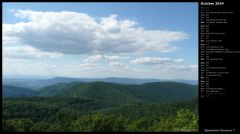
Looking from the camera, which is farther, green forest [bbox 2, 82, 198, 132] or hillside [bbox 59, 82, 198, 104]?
hillside [bbox 59, 82, 198, 104]

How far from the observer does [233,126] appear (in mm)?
6270

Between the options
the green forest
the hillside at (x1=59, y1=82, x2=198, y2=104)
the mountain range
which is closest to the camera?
the green forest

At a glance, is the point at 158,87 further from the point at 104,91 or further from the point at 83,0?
the point at 83,0

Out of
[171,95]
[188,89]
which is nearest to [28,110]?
[171,95]

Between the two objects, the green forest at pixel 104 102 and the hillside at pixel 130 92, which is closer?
the green forest at pixel 104 102

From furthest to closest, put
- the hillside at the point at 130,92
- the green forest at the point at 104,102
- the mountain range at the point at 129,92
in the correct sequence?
1. the hillside at the point at 130,92
2. the mountain range at the point at 129,92
3. the green forest at the point at 104,102

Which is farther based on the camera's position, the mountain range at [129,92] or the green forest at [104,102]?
the mountain range at [129,92]

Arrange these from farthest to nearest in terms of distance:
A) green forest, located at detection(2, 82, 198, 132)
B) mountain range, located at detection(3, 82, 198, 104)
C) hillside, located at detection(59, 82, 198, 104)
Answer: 1. hillside, located at detection(59, 82, 198, 104)
2. mountain range, located at detection(3, 82, 198, 104)
3. green forest, located at detection(2, 82, 198, 132)

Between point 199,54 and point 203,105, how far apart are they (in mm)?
955

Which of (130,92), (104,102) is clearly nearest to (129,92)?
(130,92)

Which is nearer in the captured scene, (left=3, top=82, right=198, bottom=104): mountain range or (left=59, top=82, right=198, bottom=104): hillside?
(left=3, top=82, right=198, bottom=104): mountain range

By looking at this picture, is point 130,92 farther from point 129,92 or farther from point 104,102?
point 104,102

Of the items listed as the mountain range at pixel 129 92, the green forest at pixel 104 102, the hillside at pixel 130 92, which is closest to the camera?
the green forest at pixel 104 102

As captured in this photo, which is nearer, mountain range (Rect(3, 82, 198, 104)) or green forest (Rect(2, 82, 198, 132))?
green forest (Rect(2, 82, 198, 132))
